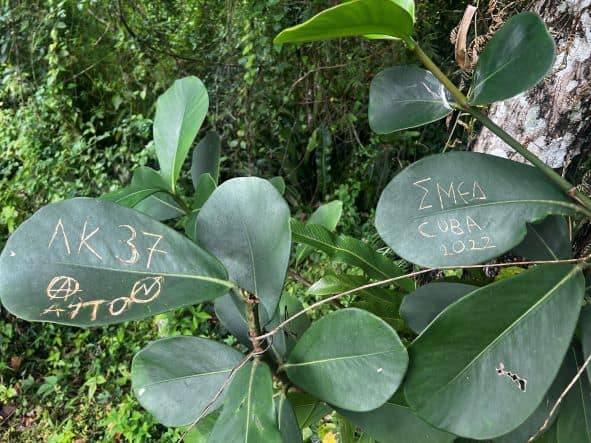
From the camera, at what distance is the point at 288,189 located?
2174mm

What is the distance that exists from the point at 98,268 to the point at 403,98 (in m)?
0.33

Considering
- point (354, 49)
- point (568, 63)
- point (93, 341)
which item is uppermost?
point (568, 63)

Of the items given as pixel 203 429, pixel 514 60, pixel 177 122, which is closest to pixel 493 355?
pixel 514 60

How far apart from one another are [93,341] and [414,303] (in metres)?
1.88

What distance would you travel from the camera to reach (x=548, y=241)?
45 cm

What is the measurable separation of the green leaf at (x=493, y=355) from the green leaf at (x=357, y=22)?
8.3 inches

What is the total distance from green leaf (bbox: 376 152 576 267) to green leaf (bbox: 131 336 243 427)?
0.65 feet

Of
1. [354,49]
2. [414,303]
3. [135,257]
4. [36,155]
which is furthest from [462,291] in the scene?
[36,155]

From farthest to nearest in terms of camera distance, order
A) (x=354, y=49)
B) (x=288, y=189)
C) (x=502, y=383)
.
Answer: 1. (x=288, y=189)
2. (x=354, y=49)
3. (x=502, y=383)

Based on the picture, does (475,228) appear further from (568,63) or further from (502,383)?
(568,63)

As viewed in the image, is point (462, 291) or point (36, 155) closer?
point (462, 291)

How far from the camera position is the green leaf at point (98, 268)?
12.9 inches

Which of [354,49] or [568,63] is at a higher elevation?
[568,63]

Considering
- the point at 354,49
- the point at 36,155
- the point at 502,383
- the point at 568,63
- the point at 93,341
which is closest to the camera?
the point at 502,383
